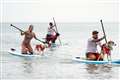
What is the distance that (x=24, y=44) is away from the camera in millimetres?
28188

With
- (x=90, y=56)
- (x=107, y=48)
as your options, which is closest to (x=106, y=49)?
(x=107, y=48)

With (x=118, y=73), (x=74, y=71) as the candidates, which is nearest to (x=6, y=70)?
(x=74, y=71)

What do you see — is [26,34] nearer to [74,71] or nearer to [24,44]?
[24,44]

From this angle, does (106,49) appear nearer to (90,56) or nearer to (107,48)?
(107,48)

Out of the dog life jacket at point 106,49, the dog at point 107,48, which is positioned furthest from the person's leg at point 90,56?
the dog life jacket at point 106,49

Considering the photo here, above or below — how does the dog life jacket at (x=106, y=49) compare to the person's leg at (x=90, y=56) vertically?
above

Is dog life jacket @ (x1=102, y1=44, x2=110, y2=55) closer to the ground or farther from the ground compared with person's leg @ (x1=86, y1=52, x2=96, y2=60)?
farther from the ground

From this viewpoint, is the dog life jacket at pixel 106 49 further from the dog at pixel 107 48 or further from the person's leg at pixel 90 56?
the person's leg at pixel 90 56

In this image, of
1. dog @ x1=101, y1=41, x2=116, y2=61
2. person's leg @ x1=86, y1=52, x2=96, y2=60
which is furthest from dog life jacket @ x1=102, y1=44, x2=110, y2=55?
person's leg @ x1=86, y1=52, x2=96, y2=60

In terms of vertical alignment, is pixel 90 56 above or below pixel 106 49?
below

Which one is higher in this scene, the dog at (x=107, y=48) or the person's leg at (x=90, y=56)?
the dog at (x=107, y=48)

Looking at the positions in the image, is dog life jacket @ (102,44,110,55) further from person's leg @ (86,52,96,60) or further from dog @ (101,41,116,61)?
person's leg @ (86,52,96,60)

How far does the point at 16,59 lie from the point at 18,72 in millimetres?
4887

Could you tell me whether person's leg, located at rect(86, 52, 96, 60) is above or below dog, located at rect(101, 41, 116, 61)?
below
